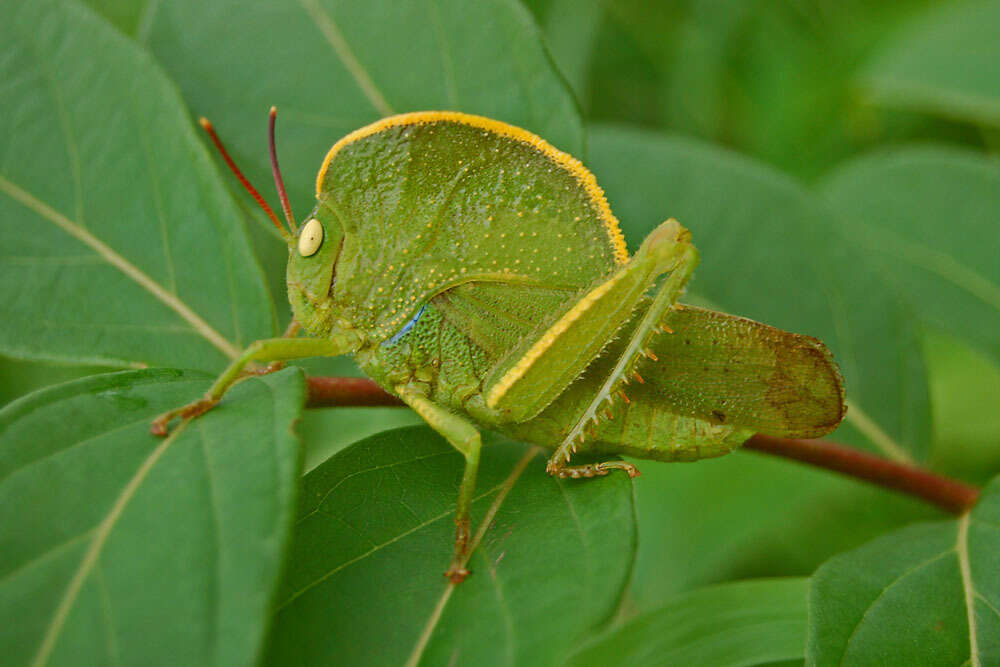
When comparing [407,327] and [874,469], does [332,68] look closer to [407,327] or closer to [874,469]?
[407,327]

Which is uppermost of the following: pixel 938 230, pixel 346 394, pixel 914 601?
pixel 938 230

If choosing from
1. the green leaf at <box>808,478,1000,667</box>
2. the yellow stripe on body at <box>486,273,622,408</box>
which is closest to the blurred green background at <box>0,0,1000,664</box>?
the yellow stripe on body at <box>486,273,622,408</box>

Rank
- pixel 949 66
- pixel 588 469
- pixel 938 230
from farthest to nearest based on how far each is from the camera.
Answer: pixel 949 66
pixel 938 230
pixel 588 469

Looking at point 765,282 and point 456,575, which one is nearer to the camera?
point 456,575

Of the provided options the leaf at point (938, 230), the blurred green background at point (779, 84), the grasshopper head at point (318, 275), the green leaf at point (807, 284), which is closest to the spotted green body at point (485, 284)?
the grasshopper head at point (318, 275)

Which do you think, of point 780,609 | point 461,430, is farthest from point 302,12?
point 780,609

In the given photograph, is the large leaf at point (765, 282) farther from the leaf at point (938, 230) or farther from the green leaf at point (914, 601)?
the green leaf at point (914, 601)

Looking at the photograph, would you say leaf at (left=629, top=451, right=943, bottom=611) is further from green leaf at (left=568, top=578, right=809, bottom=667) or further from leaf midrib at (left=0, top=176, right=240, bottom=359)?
leaf midrib at (left=0, top=176, right=240, bottom=359)

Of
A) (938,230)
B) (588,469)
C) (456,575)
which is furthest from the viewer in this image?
(938,230)

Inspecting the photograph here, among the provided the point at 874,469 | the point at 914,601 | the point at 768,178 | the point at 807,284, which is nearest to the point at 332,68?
the point at 768,178
